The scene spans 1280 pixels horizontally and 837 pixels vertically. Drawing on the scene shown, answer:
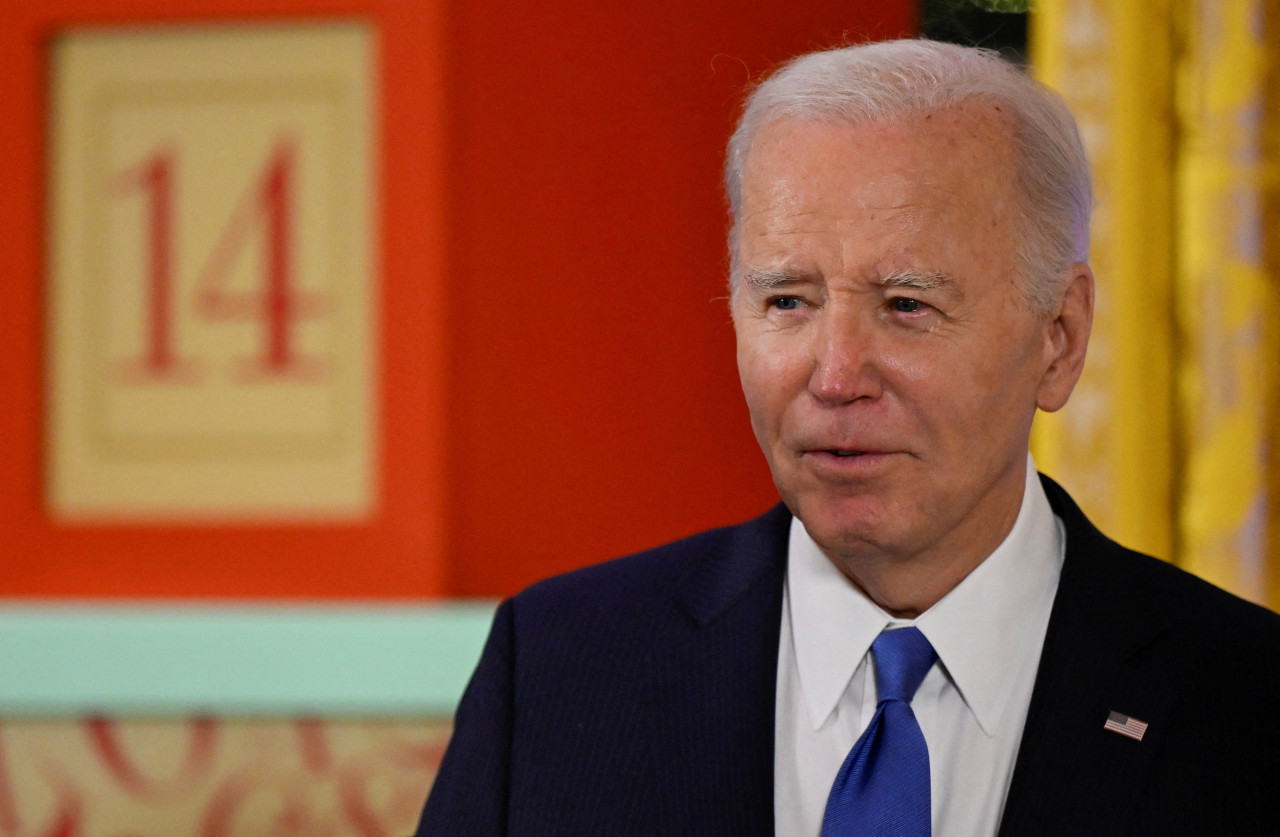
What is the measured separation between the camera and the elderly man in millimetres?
906

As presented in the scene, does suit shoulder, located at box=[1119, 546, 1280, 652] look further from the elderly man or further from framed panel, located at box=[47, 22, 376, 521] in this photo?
framed panel, located at box=[47, 22, 376, 521]

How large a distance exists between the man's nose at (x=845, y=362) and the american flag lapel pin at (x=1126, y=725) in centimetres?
31

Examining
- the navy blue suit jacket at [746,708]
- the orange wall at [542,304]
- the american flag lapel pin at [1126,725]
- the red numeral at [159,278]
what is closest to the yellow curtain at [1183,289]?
the orange wall at [542,304]

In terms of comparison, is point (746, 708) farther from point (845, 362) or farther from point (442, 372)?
point (442, 372)

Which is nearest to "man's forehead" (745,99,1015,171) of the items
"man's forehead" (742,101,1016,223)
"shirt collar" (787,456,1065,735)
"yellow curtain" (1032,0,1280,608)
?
"man's forehead" (742,101,1016,223)

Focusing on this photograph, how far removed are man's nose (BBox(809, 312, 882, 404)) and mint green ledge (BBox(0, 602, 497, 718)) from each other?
87 cm

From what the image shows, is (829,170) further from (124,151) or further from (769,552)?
(124,151)

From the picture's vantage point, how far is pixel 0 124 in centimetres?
182

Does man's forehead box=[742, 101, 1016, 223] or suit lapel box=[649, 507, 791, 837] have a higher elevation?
man's forehead box=[742, 101, 1016, 223]

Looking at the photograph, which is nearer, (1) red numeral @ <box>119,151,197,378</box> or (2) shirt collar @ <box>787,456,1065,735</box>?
(2) shirt collar @ <box>787,456,1065,735</box>

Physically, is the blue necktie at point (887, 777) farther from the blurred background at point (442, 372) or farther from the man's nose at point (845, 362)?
the blurred background at point (442, 372)

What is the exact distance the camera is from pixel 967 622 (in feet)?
3.16

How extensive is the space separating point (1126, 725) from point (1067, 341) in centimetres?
31

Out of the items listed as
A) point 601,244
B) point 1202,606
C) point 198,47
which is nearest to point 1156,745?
point 1202,606
